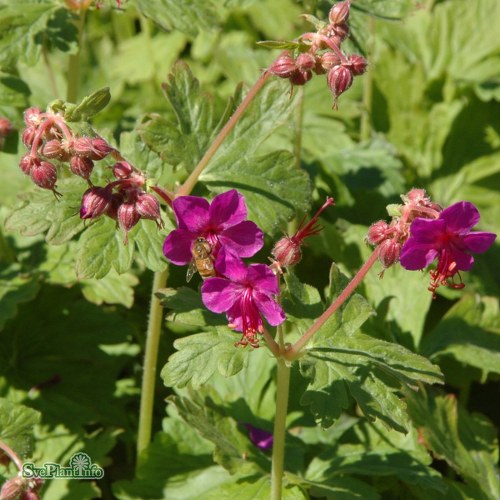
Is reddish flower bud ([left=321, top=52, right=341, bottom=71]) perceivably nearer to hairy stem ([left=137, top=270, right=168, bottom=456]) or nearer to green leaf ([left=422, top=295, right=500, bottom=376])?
hairy stem ([left=137, top=270, right=168, bottom=456])

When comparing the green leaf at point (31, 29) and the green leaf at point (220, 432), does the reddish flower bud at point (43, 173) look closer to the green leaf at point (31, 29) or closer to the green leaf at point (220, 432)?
the green leaf at point (220, 432)

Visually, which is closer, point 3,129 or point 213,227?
point 213,227

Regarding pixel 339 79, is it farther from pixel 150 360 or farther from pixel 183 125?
pixel 150 360

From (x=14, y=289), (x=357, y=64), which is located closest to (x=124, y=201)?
(x=357, y=64)

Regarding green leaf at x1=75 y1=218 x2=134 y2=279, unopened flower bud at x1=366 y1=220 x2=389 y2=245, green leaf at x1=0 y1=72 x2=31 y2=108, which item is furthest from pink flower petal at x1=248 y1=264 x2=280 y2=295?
green leaf at x1=0 y1=72 x2=31 y2=108

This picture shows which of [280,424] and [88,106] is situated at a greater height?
[88,106]

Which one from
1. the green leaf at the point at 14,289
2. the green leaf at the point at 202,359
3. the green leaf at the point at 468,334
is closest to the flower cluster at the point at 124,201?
the green leaf at the point at 202,359
